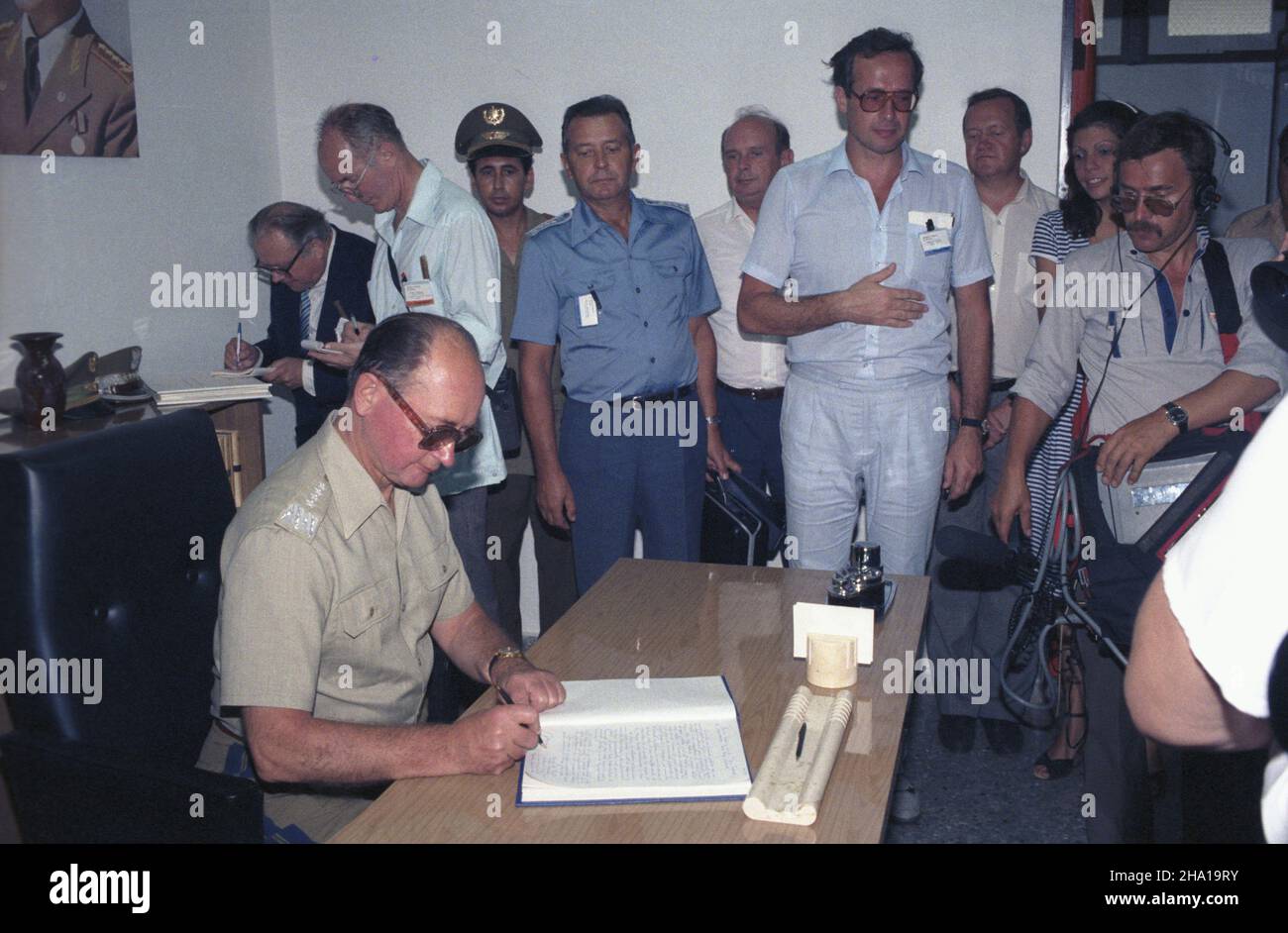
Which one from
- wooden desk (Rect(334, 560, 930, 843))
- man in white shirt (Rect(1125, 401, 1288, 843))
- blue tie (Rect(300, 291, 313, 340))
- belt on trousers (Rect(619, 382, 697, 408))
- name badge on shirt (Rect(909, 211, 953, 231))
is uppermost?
name badge on shirt (Rect(909, 211, 953, 231))

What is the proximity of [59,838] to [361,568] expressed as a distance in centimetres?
59

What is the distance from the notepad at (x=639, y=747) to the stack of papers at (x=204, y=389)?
206 centimetres

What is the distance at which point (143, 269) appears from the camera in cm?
375

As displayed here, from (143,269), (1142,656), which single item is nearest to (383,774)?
(1142,656)

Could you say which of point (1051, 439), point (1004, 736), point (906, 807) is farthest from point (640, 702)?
point (1004, 736)

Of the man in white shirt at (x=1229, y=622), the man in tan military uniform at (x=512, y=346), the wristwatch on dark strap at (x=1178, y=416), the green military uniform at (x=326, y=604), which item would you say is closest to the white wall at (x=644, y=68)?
the man in tan military uniform at (x=512, y=346)

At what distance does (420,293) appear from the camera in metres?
3.07

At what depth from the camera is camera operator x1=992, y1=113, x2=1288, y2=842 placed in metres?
2.38

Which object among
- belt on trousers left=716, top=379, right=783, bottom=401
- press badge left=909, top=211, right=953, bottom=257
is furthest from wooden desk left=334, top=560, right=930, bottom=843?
belt on trousers left=716, top=379, right=783, bottom=401

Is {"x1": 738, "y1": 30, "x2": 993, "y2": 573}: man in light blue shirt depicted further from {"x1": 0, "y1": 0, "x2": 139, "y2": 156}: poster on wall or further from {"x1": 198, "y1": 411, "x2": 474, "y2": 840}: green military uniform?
{"x1": 0, "y1": 0, "x2": 139, "y2": 156}: poster on wall

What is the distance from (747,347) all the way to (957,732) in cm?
147

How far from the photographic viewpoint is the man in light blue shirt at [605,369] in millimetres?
3342

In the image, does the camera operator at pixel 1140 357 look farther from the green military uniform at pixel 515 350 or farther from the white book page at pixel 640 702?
the green military uniform at pixel 515 350

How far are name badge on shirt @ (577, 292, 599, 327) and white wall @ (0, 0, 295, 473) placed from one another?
5.14 feet
